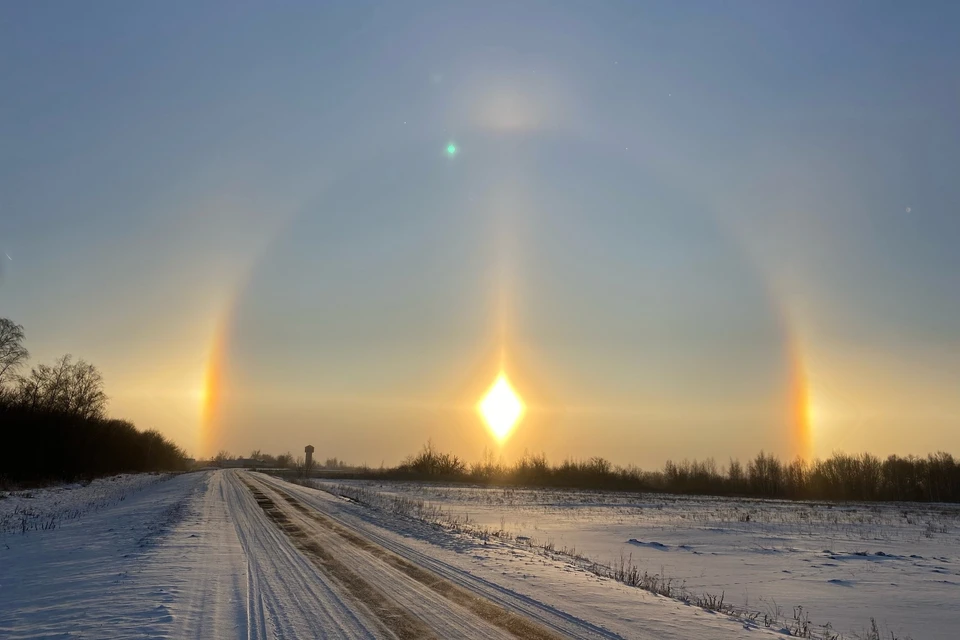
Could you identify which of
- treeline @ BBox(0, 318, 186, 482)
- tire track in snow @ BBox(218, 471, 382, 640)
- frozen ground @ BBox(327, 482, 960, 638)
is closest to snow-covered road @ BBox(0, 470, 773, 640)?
tire track in snow @ BBox(218, 471, 382, 640)

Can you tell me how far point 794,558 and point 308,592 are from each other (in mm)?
16529

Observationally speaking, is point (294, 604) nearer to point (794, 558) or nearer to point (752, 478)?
point (794, 558)

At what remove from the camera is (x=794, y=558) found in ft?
63.1

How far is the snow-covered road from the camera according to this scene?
27.1 feet

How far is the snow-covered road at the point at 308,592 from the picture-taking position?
8.27 meters

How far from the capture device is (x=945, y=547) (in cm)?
2319

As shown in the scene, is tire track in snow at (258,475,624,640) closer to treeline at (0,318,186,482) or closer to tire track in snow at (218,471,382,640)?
tire track in snow at (218,471,382,640)

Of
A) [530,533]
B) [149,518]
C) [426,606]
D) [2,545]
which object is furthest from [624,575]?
[149,518]

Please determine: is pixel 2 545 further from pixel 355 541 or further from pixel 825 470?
pixel 825 470

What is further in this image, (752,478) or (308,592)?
(752,478)

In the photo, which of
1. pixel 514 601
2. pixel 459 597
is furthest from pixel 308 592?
pixel 514 601

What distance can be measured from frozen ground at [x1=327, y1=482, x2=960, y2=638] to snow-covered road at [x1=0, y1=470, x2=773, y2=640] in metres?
2.48

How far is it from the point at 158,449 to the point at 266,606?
138826 millimetres

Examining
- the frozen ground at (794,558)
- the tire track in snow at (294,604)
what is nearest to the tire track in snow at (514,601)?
the frozen ground at (794,558)
